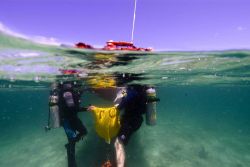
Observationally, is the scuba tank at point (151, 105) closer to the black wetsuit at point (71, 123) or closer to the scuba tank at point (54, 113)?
the black wetsuit at point (71, 123)

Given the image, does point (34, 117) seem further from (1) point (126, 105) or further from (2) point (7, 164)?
(1) point (126, 105)

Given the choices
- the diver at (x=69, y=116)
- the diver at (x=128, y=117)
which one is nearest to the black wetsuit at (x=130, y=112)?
the diver at (x=128, y=117)

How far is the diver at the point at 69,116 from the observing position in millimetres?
13414

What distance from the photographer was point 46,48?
1184 centimetres

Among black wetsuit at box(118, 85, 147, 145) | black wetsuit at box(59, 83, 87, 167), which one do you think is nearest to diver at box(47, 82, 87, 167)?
black wetsuit at box(59, 83, 87, 167)

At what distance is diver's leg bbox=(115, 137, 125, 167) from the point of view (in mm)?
12906

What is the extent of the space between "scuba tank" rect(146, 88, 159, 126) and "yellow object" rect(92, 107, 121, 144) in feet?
6.50

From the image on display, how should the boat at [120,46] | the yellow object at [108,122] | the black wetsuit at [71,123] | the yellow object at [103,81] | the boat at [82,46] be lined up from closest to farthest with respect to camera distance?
the boat at [82,46] → the boat at [120,46] → the black wetsuit at [71,123] → the yellow object at [108,122] → the yellow object at [103,81]

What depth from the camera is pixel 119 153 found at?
13.1 meters

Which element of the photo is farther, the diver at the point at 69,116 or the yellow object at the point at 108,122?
the yellow object at the point at 108,122

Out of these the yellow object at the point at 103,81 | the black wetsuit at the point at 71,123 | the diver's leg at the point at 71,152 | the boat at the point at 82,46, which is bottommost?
the diver's leg at the point at 71,152

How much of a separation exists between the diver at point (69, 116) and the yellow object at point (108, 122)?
88cm

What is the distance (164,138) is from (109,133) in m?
8.50

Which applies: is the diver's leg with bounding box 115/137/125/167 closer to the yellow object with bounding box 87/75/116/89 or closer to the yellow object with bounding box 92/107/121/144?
the yellow object with bounding box 92/107/121/144
